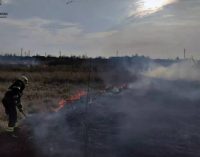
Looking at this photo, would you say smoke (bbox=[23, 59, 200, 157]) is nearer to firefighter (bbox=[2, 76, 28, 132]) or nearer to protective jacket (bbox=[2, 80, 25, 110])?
firefighter (bbox=[2, 76, 28, 132])

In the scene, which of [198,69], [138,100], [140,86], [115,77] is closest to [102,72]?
[115,77]

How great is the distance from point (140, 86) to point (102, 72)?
18.2m

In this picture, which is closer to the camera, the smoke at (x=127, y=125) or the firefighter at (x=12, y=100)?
the smoke at (x=127, y=125)

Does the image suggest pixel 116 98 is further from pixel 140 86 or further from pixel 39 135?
pixel 39 135

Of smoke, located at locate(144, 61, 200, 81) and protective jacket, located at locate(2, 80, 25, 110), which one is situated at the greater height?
smoke, located at locate(144, 61, 200, 81)

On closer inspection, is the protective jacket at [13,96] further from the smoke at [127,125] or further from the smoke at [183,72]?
the smoke at [183,72]

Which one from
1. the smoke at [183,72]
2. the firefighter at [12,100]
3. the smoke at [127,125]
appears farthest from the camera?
the smoke at [183,72]

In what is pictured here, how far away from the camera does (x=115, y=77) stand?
101ft

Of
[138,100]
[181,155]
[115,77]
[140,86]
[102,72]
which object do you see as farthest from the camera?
[102,72]

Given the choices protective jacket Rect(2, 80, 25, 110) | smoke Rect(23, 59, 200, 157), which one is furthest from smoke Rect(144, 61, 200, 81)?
protective jacket Rect(2, 80, 25, 110)

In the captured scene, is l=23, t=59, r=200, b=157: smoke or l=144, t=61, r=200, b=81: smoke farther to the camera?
l=144, t=61, r=200, b=81: smoke

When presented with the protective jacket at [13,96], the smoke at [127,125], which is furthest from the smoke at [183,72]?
the protective jacket at [13,96]

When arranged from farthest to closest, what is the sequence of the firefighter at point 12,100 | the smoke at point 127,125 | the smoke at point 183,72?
the smoke at point 183,72 → the firefighter at point 12,100 → the smoke at point 127,125

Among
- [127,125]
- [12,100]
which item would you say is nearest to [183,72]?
[127,125]
